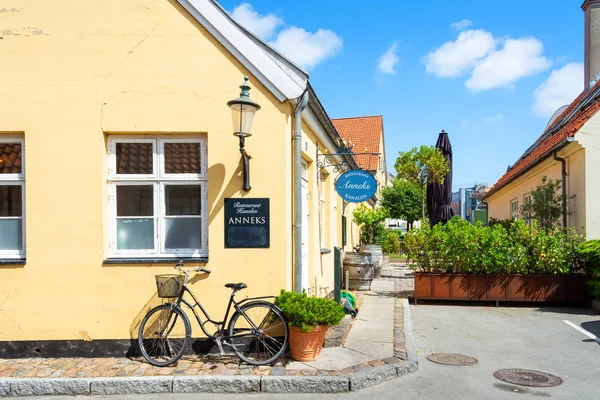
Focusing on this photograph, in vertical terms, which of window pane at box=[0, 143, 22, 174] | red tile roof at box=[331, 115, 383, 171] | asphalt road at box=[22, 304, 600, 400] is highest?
red tile roof at box=[331, 115, 383, 171]

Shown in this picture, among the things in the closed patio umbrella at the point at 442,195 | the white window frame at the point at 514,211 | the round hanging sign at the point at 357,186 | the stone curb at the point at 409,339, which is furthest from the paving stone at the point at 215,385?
the white window frame at the point at 514,211

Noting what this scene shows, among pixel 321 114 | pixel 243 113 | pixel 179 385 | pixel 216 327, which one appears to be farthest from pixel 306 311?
pixel 321 114

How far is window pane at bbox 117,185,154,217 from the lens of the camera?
6.77 m

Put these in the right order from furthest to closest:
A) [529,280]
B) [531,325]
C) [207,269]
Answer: [529,280]
[531,325]
[207,269]

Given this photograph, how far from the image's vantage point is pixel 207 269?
21.4 ft

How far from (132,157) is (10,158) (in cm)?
160

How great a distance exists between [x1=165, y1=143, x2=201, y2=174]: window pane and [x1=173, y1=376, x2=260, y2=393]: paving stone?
2.60m

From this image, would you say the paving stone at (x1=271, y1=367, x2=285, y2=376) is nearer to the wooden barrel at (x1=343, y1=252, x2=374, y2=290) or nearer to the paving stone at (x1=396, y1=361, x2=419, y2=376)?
the paving stone at (x1=396, y1=361, x2=419, y2=376)

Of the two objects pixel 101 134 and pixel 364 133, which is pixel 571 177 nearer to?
pixel 101 134

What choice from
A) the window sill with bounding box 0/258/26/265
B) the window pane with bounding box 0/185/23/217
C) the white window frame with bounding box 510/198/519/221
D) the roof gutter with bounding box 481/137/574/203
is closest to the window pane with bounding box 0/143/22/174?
the window pane with bounding box 0/185/23/217

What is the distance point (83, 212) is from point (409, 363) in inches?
176

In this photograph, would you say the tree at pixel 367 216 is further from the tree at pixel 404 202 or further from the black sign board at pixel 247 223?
the tree at pixel 404 202

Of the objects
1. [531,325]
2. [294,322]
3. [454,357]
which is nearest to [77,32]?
[294,322]

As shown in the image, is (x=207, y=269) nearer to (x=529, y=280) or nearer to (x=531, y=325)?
(x=531, y=325)
